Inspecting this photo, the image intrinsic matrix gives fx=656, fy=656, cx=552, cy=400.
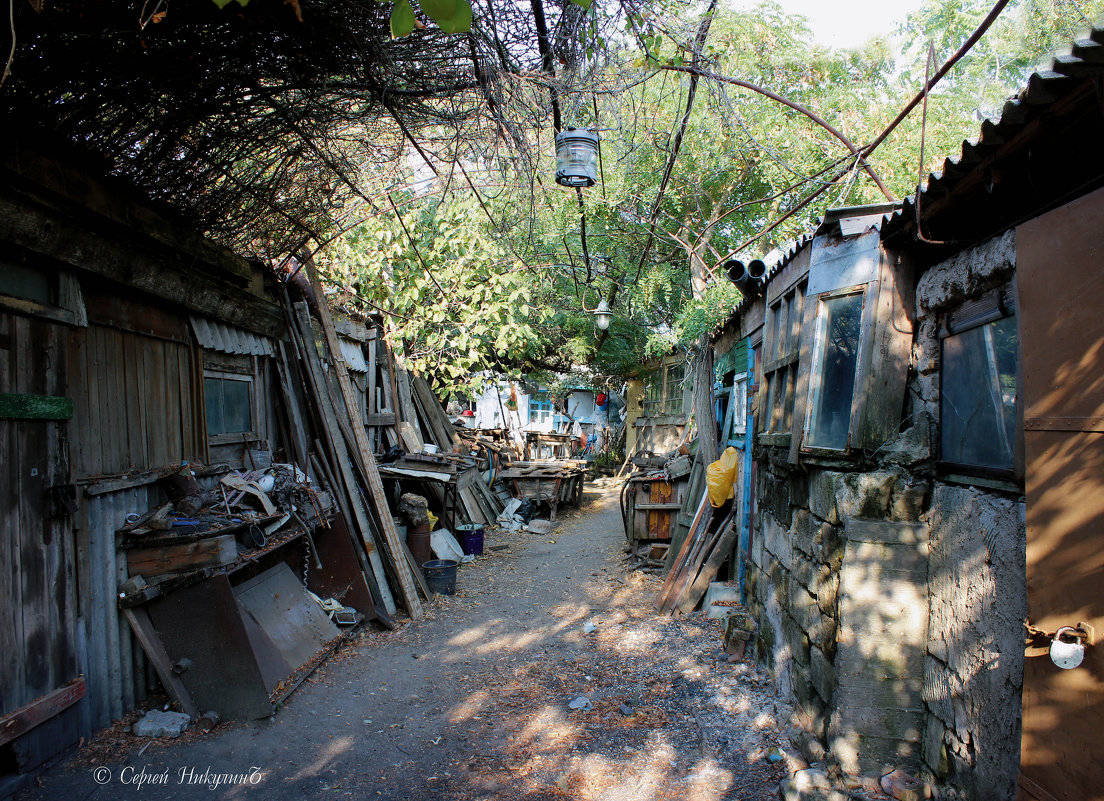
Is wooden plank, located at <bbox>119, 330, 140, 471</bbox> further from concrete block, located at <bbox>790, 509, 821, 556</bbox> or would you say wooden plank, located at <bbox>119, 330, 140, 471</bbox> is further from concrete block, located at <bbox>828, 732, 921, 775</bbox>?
concrete block, located at <bbox>828, 732, 921, 775</bbox>

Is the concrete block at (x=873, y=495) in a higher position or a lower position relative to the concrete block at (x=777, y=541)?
higher

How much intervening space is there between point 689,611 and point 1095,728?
490 cm

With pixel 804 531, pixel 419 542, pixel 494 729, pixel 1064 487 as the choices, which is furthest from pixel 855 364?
pixel 419 542

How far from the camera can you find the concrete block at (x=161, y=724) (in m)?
4.00

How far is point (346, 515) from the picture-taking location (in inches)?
259

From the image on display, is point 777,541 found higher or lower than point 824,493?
lower

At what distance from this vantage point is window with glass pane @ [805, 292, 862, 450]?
3.96 metres

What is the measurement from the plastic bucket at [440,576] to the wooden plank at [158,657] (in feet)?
11.3

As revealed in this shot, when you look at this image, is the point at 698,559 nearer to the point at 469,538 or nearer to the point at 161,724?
the point at 469,538

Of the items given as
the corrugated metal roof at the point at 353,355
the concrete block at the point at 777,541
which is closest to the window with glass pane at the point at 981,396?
the concrete block at the point at 777,541

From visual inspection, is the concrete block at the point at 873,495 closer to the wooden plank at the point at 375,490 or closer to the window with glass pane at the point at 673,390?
the wooden plank at the point at 375,490

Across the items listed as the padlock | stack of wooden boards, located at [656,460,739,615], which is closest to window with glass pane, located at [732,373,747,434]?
stack of wooden boards, located at [656,460,739,615]

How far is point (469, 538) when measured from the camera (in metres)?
9.73

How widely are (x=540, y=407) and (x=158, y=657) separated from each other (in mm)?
20963
